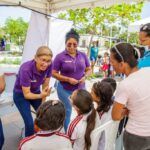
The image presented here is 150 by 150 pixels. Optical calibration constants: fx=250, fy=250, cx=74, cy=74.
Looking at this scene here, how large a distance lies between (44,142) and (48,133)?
6cm

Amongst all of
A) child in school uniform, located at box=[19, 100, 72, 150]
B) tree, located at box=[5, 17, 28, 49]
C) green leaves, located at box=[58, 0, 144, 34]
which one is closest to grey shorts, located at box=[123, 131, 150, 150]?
child in school uniform, located at box=[19, 100, 72, 150]

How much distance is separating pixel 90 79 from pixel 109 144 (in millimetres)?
7400

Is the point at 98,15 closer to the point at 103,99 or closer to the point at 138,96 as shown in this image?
the point at 103,99

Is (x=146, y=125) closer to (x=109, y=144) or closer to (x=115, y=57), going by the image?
(x=109, y=144)

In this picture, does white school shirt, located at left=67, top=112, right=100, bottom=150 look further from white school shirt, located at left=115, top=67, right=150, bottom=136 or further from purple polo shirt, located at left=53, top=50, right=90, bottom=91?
purple polo shirt, located at left=53, top=50, right=90, bottom=91

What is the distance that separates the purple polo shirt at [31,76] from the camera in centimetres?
255

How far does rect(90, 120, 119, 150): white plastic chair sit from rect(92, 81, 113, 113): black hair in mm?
313

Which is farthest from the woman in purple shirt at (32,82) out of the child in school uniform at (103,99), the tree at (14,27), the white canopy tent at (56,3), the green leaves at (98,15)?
the tree at (14,27)

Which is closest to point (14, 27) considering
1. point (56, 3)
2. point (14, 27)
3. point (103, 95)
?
point (14, 27)

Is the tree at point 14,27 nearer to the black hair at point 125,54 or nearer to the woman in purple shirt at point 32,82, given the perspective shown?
the woman in purple shirt at point 32,82

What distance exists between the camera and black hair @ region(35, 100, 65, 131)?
1.58m

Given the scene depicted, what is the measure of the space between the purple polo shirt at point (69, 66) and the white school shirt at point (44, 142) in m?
1.57

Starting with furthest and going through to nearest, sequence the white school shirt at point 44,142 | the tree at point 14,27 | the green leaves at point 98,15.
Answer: the tree at point 14,27, the green leaves at point 98,15, the white school shirt at point 44,142

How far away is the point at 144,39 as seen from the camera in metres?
2.46
